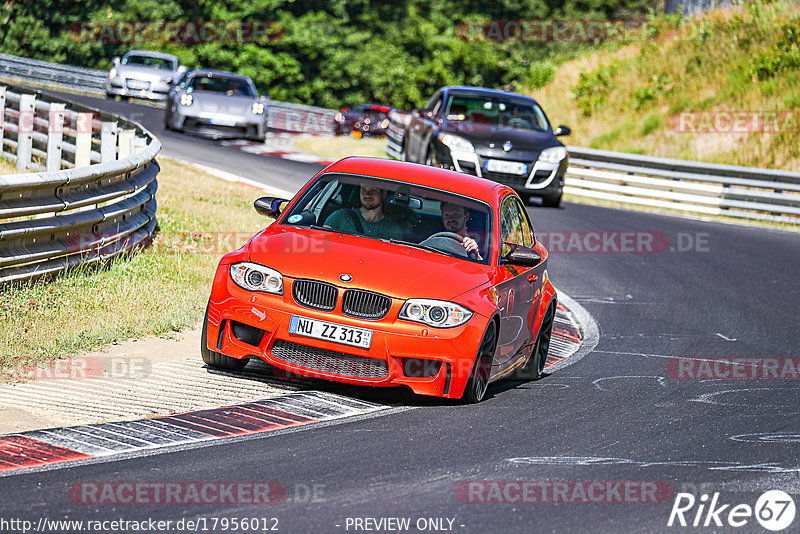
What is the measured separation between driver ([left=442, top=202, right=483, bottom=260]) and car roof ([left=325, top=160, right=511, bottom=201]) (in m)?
0.17

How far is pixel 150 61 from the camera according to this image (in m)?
36.5

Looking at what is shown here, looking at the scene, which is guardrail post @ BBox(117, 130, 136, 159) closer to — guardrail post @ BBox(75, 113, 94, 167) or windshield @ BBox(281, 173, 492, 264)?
guardrail post @ BBox(75, 113, 94, 167)

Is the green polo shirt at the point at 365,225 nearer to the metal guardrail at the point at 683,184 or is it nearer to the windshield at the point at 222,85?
the metal guardrail at the point at 683,184

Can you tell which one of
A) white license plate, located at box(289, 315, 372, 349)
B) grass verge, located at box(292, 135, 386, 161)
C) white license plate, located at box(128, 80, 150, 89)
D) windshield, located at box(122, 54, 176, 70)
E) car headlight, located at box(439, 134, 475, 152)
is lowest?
grass verge, located at box(292, 135, 386, 161)

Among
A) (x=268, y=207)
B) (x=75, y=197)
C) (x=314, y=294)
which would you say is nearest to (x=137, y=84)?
(x=75, y=197)

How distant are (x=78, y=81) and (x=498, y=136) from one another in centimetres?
2747

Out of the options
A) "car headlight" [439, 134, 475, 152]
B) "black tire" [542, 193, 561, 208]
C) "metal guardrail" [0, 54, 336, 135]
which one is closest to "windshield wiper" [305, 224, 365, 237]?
"car headlight" [439, 134, 475, 152]

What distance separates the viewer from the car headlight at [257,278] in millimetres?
7449

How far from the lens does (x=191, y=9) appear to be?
58.3m

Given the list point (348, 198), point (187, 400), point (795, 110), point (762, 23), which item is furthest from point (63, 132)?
point (762, 23)

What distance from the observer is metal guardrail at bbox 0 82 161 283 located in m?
9.04

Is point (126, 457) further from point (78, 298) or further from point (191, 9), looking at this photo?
point (191, 9)

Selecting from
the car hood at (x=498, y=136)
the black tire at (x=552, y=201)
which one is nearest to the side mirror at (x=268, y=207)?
the car hood at (x=498, y=136)

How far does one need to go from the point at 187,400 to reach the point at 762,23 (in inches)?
1215
